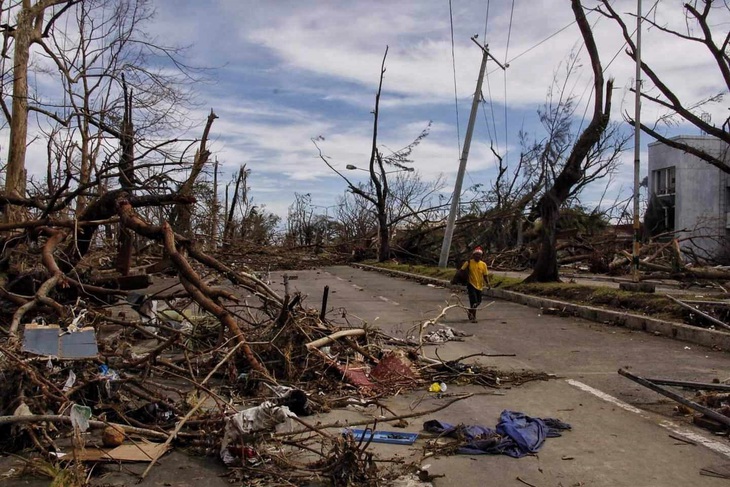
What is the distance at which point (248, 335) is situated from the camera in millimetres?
7418

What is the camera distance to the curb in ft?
32.7

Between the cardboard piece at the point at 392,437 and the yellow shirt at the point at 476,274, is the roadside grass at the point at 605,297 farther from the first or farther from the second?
the cardboard piece at the point at 392,437

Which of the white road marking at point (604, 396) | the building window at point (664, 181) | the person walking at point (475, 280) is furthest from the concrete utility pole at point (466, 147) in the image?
the building window at point (664, 181)

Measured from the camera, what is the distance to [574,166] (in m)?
16.7

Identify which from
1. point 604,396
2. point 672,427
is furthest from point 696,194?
point 672,427

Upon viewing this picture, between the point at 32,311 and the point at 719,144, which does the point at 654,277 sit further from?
the point at 719,144

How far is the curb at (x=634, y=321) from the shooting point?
9.97m

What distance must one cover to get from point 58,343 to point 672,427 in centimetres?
527

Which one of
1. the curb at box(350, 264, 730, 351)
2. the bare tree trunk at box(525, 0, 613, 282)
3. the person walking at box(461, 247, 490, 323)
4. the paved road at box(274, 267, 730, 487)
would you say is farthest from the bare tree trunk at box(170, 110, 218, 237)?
the bare tree trunk at box(525, 0, 613, 282)

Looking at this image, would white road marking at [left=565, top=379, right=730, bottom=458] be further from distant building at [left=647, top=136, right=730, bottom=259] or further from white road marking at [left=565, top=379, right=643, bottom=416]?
distant building at [left=647, top=136, right=730, bottom=259]

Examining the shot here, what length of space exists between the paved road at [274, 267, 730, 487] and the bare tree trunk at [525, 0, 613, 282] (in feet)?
16.3

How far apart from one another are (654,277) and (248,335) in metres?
16.8

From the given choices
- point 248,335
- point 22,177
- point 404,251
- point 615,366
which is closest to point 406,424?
point 248,335

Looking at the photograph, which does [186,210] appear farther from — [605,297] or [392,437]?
[605,297]
